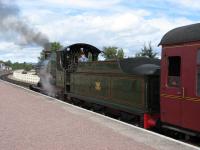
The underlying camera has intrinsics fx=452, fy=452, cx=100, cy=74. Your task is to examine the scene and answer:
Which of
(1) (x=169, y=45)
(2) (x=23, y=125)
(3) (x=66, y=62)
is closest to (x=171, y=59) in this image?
(1) (x=169, y=45)

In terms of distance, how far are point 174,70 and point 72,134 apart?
2.69 m

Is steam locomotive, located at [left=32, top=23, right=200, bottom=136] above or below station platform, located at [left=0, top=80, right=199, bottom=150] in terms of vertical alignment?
above

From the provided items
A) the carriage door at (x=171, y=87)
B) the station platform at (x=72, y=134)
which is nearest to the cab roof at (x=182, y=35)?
the carriage door at (x=171, y=87)

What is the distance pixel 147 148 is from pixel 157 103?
3.00 metres

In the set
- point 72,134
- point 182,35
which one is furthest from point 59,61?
point 182,35

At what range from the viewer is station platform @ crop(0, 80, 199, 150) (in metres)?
8.73

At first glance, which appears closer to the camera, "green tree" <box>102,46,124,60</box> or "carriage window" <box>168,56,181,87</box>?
"carriage window" <box>168,56,181,87</box>

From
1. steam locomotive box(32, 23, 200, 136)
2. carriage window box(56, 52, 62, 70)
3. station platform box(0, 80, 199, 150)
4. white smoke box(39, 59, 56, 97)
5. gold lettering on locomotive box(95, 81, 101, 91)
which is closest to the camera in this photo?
station platform box(0, 80, 199, 150)

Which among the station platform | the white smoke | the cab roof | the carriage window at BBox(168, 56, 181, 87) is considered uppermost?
the cab roof

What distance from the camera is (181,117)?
9.65 m

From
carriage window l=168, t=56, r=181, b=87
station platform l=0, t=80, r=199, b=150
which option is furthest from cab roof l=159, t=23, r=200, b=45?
station platform l=0, t=80, r=199, b=150

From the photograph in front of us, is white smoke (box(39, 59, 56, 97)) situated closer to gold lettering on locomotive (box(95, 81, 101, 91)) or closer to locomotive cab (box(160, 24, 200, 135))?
gold lettering on locomotive (box(95, 81, 101, 91))

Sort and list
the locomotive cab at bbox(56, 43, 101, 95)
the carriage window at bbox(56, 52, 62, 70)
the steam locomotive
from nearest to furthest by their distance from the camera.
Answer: the steam locomotive → the locomotive cab at bbox(56, 43, 101, 95) → the carriage window at bbox(56, 52, 62, 70)

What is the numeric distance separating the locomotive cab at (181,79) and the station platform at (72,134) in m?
0.59
